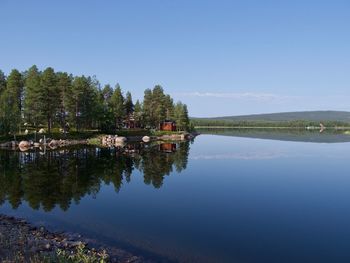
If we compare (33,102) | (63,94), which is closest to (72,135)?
(63,94)

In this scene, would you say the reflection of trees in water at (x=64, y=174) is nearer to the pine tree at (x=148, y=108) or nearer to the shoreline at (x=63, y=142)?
the shoreline at (x=63, y=142)

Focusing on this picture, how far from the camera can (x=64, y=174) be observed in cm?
4388

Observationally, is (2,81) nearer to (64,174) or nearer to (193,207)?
(64,174)

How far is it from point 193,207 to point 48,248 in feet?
44.7

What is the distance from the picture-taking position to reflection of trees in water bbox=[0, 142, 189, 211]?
104 ft

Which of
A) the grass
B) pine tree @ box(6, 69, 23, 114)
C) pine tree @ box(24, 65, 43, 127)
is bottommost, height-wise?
the grass

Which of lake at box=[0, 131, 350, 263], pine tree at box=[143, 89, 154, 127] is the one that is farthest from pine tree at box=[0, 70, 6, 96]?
lake at box=[0, 131, 350, 263]

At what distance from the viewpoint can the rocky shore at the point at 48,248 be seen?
1521 centimetres

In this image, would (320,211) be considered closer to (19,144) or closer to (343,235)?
(343,235)

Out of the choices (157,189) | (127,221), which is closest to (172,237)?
(127,221)

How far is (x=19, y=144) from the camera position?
79.6 m

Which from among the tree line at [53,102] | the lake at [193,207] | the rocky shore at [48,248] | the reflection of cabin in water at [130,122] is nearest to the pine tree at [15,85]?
the tree line at [53,102]

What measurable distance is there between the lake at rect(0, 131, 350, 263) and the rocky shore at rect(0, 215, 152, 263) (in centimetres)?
129

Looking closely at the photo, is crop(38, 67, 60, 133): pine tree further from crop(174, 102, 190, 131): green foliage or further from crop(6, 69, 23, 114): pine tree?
crop(174, 102, 190, 131): green foliage
